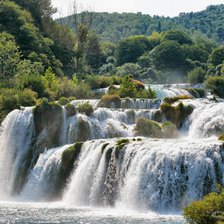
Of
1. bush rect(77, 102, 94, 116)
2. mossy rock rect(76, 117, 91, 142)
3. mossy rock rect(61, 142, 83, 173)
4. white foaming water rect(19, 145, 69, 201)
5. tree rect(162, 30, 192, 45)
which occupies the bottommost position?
white foaming water rect(19, 145, 69, 201)

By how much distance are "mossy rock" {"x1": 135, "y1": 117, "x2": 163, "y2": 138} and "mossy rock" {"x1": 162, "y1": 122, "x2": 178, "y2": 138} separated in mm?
464

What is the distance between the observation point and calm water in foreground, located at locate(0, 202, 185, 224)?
96.2 ft

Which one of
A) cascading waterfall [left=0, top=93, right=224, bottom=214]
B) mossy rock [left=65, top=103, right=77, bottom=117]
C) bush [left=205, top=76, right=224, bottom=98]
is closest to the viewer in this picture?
cascading waterfall [left=0, top=93, right=224, bottom=214]

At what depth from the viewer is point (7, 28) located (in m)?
80.9

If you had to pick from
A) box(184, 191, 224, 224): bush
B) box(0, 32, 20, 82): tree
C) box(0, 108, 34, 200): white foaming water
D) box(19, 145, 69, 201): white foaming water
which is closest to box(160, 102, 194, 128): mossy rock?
box(19, 145, 69, 201): white foaming water

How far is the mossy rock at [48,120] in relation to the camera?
4544 centimetres

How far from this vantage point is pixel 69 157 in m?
39.4

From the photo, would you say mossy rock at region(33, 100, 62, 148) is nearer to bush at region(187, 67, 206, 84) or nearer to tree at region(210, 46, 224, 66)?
bush at region(187, 67, 206, 84)

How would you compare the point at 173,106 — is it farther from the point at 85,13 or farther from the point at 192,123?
the point at 85,13

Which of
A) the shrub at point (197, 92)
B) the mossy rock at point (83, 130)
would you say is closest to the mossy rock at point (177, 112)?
the mossy rock at point (83, 130)

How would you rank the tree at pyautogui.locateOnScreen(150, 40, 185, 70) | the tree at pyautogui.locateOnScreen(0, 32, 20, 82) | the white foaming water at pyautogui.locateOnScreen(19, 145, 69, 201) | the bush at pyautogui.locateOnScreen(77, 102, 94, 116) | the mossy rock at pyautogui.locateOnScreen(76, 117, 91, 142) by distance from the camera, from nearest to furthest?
the white foaming water at pyautogui.locateOnScreen(19, 145, 69, 201), the mossy rock at pyautogui.locateOnScreen(76, 117, 91, 142), the bush at pyautogui.locateOnScreen(77, 102, 94, 116), the tree at pyautogui.locateOnScreen(0, 32, 20, 82), the tree at pyautogui.locateOnScreen(150, 40, 185, 70)

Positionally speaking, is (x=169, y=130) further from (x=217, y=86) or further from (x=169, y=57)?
(x=169, y=57)

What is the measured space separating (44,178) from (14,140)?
21.0ft

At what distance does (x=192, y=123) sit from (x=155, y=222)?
19.6 meters
